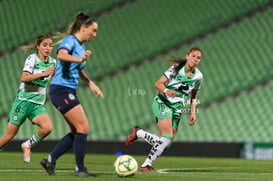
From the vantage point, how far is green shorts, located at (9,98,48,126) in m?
10.4

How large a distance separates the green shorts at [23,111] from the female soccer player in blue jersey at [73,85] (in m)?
2.07

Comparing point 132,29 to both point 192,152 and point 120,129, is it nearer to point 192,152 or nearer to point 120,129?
point 120,129

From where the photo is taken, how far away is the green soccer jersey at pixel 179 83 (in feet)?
34.8

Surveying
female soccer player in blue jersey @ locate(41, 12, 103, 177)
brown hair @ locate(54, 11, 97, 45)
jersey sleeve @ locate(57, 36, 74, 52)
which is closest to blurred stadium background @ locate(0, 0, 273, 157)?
female soccer player in blue jersey @ locate(41, 12, 103, 177)

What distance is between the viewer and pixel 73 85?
8344mm

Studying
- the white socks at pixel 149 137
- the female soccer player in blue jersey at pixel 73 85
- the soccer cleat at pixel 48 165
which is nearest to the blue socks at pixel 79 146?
the female soccer player in blue jersey at pixel 73 85

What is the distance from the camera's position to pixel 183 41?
22797 millimetres

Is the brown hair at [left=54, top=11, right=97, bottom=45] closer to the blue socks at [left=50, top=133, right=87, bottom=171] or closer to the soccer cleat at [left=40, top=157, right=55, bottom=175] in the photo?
the blue socks at [left=50, top=133, right=87, bottom=171]

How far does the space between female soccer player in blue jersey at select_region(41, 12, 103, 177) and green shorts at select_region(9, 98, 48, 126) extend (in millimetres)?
2073

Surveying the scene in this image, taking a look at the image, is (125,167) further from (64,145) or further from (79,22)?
(79,22)

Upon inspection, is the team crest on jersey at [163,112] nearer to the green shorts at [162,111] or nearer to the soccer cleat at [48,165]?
the green shorts at [162,111]

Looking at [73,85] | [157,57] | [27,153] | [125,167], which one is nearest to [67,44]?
[73,85]

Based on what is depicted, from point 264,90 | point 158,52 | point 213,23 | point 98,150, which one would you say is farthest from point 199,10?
point 98,150

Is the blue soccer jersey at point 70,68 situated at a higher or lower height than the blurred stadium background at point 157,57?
lower
